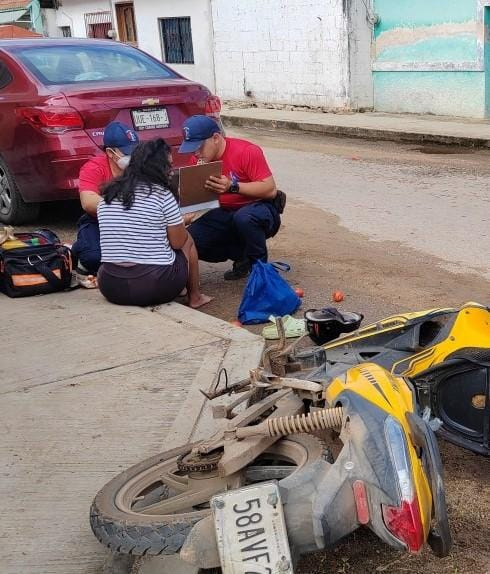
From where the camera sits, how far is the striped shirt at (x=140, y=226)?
5.05m

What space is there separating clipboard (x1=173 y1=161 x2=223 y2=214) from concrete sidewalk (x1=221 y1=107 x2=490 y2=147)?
25.2ft

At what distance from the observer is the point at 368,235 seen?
7.39 metres

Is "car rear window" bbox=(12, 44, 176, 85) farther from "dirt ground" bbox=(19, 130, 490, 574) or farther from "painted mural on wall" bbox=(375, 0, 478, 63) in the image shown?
"painted mural on wall" bbox=(375, 0, 478, 63)

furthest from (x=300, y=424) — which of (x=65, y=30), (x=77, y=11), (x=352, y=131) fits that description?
(x=65, y=30)

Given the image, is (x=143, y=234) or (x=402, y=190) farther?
(x=402, y=190)

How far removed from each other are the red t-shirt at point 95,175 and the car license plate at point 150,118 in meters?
1.58

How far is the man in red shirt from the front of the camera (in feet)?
19.0

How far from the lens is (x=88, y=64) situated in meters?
7.92

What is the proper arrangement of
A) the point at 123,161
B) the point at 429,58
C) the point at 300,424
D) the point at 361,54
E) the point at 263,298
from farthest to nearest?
1. the point at 361,54
2. the point at 429,58
3. the point at 123,161
4. the point at 263,298
5. the point at 300,424

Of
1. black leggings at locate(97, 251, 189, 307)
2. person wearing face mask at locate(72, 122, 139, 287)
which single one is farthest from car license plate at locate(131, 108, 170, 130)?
black leggings at locate(97, 251, 189, 307)

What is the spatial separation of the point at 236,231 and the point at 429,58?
10651mm

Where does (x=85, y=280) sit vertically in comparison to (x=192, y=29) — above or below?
below

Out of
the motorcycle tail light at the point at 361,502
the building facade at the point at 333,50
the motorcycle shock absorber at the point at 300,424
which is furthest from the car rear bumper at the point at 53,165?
the building facade at the point at 333,50

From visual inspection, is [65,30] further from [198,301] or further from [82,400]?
[82,400]
